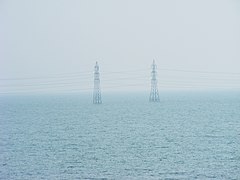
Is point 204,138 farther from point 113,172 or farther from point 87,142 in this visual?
point 113,172

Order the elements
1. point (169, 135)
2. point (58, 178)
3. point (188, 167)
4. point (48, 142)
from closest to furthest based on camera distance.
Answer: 1. point (58, 178)
2. point (188, 167)
3. point (48, 142)
4. point (169, 135)

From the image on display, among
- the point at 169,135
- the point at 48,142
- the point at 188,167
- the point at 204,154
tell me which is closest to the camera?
the point at 188,167

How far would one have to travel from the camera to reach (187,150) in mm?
54438

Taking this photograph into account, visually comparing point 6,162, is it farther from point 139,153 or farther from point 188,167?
point 188,167

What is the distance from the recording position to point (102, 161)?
47.1m

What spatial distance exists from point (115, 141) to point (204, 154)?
16.6 meters

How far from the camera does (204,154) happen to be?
51.3 metres

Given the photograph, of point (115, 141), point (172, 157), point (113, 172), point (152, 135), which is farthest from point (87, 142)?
point (113, 172)

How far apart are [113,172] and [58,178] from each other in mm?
5675

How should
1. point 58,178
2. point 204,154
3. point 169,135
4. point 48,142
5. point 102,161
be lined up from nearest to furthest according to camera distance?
point 58,178, point 102,161, point 204,154, point 48,142, point 169,135

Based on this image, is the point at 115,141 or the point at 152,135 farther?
the point at 152,135

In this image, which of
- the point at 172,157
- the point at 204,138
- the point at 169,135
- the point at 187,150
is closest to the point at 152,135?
the point at 169,135

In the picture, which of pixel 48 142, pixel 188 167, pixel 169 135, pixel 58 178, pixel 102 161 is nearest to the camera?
pixel 58 178

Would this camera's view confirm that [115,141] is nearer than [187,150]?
No
